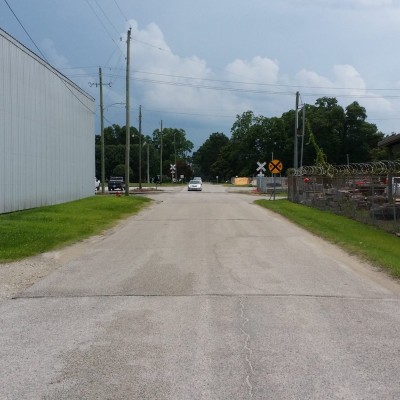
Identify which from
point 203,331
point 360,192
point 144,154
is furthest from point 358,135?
point 203,331

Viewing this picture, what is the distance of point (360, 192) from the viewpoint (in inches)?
925

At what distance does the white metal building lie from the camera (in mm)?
21438

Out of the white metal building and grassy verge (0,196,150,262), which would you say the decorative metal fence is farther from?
the white metal building

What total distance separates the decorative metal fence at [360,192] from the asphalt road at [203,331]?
28.3 feet

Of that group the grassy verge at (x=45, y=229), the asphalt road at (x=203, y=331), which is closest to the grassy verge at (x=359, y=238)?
the asphalt road at (x=203, y=331)

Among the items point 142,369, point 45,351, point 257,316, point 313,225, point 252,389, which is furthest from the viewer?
point 313,225

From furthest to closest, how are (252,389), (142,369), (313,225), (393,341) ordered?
(313,225) → (393,341) → (142,369) → (252,389)

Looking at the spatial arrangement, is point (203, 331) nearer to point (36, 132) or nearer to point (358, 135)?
point (36, 132)

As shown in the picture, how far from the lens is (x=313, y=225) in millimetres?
19859

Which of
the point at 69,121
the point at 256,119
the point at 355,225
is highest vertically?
the point at 256,119

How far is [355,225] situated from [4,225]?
40.1 feet

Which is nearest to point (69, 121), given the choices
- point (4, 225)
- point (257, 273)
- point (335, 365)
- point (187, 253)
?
point (4, 225)

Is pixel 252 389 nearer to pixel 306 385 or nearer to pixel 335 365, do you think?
pixel 306 385

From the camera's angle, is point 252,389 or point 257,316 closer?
point 252,389
